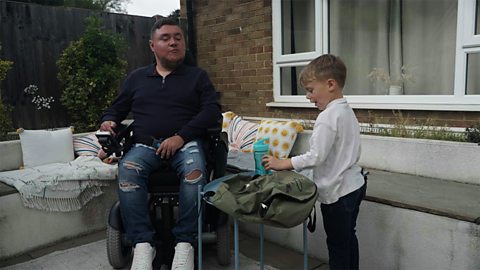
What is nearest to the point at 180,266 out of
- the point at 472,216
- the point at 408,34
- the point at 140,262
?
the point at 140,262

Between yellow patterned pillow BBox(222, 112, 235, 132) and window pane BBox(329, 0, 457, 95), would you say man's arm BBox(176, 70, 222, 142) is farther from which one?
window pane BBox(329, 0, 457, 95)

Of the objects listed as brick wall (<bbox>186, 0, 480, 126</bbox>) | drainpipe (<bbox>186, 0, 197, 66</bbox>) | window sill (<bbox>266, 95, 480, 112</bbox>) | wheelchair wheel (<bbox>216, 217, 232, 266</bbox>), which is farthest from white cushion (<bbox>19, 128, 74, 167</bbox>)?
window sill (<bbox>266, 95, 480, 112</bbox>)

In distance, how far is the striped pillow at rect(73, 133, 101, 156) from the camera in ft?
11.0

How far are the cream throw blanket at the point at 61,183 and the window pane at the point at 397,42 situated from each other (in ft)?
7.92

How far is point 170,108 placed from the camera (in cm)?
238

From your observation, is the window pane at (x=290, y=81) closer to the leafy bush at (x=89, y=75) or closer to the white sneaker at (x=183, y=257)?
the leafy bush at (x=89, y=75)

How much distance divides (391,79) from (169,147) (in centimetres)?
231

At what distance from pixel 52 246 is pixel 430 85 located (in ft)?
10.4

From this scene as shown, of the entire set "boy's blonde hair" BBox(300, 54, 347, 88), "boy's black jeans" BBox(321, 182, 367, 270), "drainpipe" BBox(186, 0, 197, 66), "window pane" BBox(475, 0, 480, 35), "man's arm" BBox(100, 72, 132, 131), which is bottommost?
"boy's black jeans" BBox(321, 182, 367, 270)

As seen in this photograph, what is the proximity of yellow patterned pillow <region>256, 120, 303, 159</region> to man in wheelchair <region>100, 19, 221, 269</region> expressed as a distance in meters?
1.04

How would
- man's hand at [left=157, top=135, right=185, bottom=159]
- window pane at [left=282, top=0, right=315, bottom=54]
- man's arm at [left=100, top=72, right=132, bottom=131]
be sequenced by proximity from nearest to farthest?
1. man's hand at [left=157, top=135, right=185, bottom=159]
2. man's arm at [left=100, top=72, right=132, bottom=131]
3. window pane at [left=282, top=0, right=315, bottom=54]

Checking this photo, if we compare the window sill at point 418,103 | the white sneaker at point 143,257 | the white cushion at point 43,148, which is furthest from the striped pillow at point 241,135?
the white sneaker at point 143,257

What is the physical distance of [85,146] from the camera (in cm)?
338

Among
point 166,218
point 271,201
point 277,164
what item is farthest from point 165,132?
point 271,201
